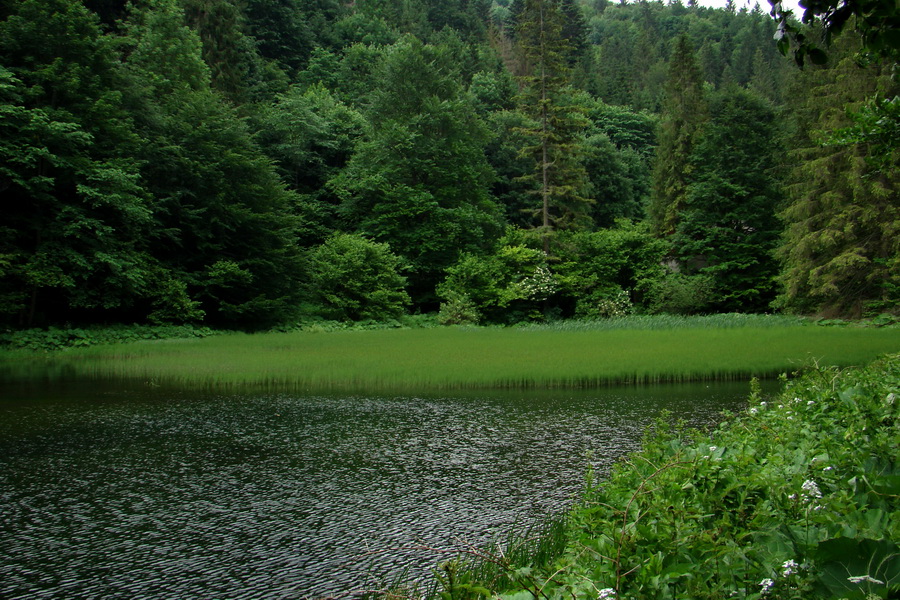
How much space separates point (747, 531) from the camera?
2.81 metres

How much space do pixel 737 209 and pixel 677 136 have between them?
6798 millimetres

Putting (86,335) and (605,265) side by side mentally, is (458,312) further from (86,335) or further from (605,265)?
(86,335)

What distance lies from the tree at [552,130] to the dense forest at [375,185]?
0.19 metres

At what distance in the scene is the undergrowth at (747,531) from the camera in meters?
2.04

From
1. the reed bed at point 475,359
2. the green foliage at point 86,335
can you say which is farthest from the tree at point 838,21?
the green foliage at point 86,335

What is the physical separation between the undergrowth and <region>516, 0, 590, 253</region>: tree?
34.6 meters

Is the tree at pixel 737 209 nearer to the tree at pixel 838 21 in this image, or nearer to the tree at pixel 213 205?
the tree at pixel 213 205

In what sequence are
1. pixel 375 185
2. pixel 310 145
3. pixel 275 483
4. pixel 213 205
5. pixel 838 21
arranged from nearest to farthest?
pixel 838 21 < pixel 275 483 < pixel 213 205 < pixel 375 185 < pixel 310 145

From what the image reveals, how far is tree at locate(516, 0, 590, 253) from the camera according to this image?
38.5m

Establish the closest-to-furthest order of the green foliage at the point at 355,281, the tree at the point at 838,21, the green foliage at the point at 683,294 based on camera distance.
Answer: the tree at the point at 838,21 < the green foliage at the point at 355,281 < the green foliage at the point at 683,294

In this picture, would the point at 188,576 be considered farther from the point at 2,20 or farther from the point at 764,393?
the point at 2,20

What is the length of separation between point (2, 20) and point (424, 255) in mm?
21555

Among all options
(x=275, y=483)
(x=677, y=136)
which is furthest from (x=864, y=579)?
(x=677, y=136)

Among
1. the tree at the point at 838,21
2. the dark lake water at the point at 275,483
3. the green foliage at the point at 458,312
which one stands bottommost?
the dark lake water at the point at 275,483
